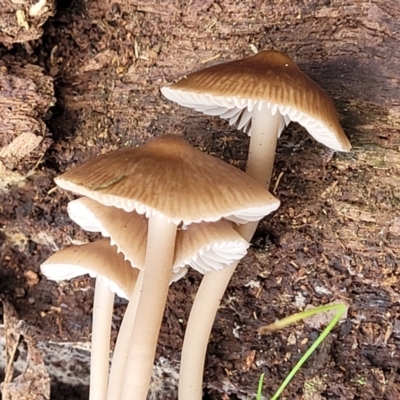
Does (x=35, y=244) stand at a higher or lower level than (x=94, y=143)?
lower

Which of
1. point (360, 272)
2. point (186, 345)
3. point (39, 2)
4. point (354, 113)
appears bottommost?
point (186, 345)

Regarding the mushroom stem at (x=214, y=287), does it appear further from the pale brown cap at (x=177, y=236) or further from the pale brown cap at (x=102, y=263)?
the pale brown cap at (x=102, y=263)

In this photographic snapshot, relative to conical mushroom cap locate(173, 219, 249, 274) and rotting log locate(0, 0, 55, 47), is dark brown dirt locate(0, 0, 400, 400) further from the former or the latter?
conical mushroom cap locate(173, 219, 249, 274)

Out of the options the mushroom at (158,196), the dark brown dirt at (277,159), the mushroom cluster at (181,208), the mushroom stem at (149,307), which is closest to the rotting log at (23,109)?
the dark brown dirt at (277,159)

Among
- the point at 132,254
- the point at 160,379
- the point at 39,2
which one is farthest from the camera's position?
the point at 160,379

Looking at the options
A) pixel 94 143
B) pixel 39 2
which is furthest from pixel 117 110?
pixel 39 2

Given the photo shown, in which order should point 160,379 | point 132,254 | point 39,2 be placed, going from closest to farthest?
1. point 132,254
2. point 39,2
3. point 160,379

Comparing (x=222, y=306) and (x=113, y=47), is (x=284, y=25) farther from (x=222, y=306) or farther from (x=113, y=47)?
(x=222, y=306)

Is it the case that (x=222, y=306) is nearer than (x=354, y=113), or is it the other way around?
(x=354, y=113)
